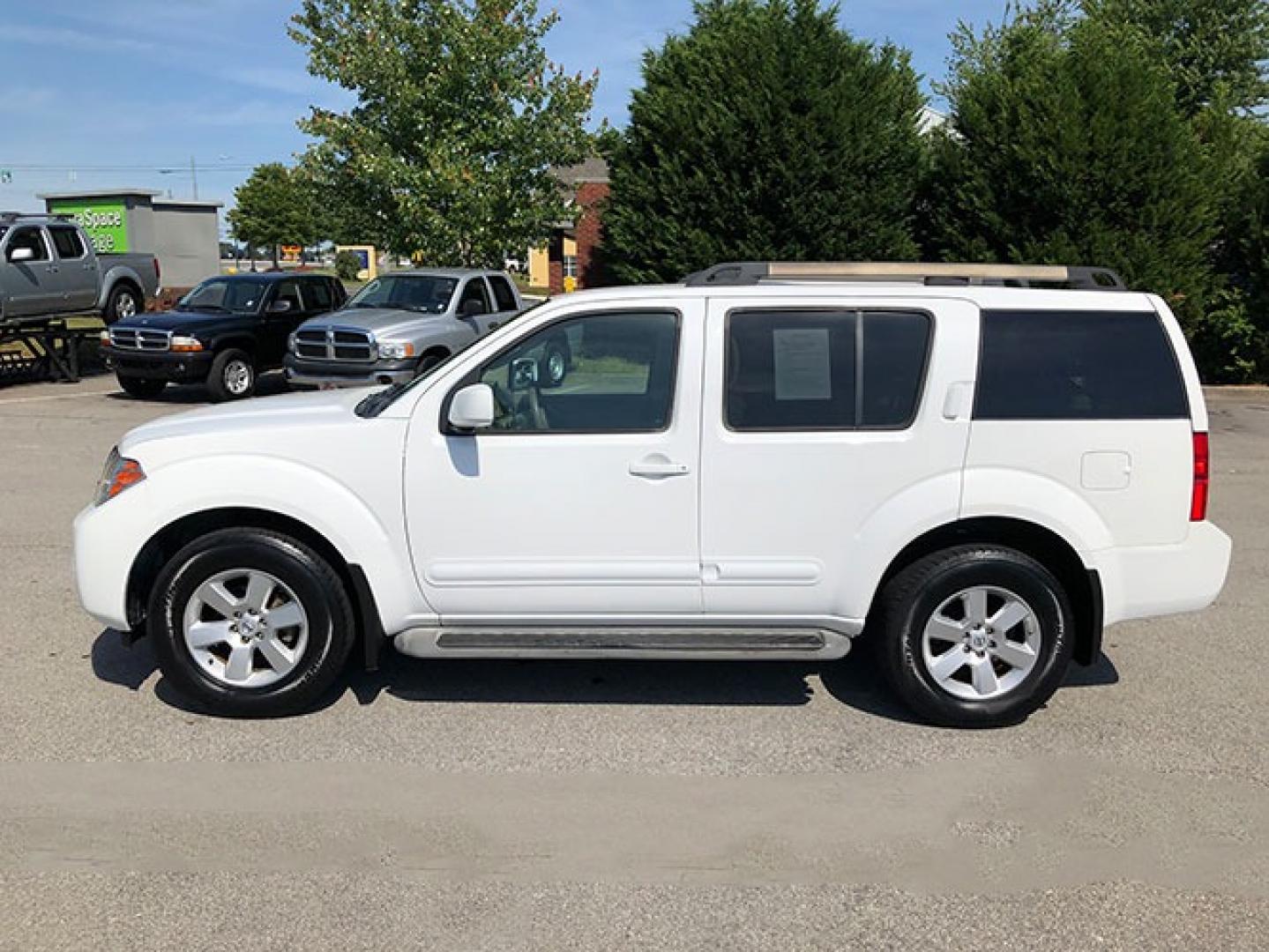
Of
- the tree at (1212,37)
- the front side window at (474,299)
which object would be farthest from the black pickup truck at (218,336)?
the tree at (1212,37)

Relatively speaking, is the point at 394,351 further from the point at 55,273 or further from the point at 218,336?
the point at 55,273

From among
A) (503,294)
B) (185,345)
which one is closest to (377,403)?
(503,294)

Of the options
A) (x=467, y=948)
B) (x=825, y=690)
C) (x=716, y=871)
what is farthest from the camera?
(x=825, y=690)

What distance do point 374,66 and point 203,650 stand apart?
15.4 metres

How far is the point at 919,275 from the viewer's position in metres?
4.93

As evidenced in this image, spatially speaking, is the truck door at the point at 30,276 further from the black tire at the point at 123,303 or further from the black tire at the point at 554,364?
the black tire at the point at 554,364

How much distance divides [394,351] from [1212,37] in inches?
1015

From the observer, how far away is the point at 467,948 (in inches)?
124

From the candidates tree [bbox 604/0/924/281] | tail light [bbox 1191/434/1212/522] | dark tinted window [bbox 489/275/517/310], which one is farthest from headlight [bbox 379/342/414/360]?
tail light [bbox 1191/434/1212/522]

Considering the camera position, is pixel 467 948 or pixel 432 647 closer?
pixel 467 948

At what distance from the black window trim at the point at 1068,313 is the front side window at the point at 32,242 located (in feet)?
55.0

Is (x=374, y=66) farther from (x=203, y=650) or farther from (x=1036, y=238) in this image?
(x=203, y=650)

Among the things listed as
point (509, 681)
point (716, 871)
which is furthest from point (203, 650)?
point (716, 871)

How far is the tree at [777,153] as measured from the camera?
1611cm
